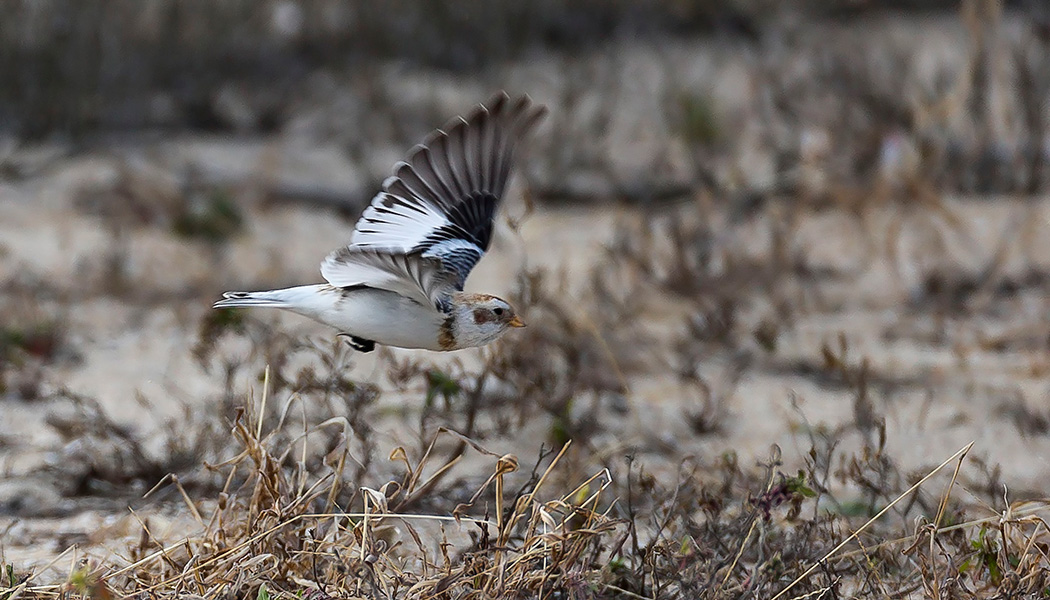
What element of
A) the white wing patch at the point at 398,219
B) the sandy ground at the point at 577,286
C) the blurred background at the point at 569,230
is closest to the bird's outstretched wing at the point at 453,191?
the white wing patch at the point at 398,219

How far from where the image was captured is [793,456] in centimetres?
397

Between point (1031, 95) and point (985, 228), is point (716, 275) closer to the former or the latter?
point (985, 228)

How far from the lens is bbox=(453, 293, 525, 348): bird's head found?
111 inches

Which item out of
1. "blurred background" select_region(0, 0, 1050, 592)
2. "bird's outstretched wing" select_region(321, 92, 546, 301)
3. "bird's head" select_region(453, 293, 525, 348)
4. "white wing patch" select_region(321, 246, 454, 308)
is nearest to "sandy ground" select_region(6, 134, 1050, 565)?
"blurred background" select_region(0, 0, 1050, 592)

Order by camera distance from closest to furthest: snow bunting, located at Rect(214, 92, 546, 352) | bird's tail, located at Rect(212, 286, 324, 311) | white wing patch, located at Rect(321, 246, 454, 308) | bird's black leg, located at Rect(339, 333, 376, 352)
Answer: white wing patch, located at Rect(321, 246, 454, 308) < snow bunting, located at Rect(214, 92, 546, 352) < bird's tail, located at Rect(212, 286, 324, 311) < bird's black leg, located at Rect(339, 333, 376, 352)

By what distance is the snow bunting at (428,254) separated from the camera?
2.69 metres

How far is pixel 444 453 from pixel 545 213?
2930mm

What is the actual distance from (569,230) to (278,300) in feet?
12.1

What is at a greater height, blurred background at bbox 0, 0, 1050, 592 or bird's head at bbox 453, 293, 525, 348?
bird's head at bbox 453, 293, 525, 348

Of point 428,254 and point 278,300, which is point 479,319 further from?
point 278,300

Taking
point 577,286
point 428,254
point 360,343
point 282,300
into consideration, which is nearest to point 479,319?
point 428,254

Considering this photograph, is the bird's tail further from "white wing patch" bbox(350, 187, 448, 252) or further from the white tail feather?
"white wing patch" bbox(350, 187, 448, 252)

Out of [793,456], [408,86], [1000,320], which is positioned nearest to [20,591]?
[793,456]

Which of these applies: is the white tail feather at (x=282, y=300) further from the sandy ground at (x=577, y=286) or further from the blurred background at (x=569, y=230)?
the sandy ground at (x=577, y=286)
